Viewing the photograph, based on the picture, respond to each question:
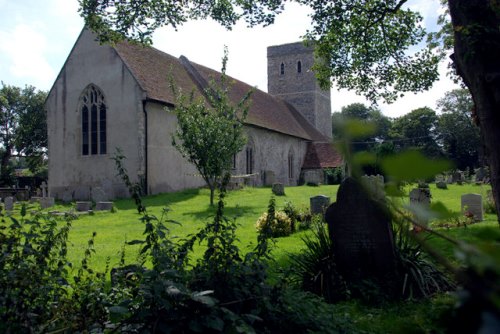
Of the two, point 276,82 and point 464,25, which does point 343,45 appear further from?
point 276,82

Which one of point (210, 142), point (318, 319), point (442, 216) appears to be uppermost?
point (210, 142)

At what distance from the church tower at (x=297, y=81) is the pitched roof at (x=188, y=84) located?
287 centimetres

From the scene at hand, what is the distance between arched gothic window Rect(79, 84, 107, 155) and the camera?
23609 millimetres

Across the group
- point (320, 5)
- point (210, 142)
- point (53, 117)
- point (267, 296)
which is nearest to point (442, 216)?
point (267, 296)

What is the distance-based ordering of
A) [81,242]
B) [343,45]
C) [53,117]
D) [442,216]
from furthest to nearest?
[53,117] → [343,45] → [81,242] → [442,216]

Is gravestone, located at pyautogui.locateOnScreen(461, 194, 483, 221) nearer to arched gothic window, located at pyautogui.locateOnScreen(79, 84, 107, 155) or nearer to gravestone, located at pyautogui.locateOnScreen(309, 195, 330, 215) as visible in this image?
gravestone, located at pyautogui.locateOnScreen(309, 195, 330, 215)

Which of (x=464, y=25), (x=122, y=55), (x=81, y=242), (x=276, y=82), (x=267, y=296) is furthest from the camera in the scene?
(x=276, y=82)

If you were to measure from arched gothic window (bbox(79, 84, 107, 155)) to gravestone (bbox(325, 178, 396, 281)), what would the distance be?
19385mm

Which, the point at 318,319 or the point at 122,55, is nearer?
the point at 318,319

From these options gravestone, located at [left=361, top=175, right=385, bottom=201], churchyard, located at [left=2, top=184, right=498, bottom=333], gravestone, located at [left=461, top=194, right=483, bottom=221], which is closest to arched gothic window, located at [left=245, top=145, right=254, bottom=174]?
churchyard, located at [left=2, top=184, right=498, bottom=333]

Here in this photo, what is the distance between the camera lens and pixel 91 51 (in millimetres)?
23922

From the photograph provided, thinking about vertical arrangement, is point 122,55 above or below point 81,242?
above

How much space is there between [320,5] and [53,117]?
19617 mm

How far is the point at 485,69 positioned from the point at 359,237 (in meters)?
2.58
